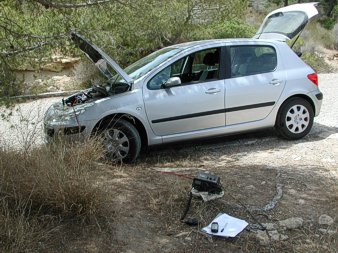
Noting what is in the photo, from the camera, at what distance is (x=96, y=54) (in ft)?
20.6

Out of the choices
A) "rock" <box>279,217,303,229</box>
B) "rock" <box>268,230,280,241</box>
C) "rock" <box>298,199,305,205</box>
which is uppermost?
"rock" <box>298,199,305,205</box>

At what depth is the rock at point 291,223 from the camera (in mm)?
4230

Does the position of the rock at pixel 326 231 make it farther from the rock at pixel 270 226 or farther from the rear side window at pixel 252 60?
the rear side window at pixel 252 60

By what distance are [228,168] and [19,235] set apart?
10.3 feet

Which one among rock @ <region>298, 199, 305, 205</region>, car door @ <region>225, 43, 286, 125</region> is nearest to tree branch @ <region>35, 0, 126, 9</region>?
car door @ <region>225, 43, 286, 125</region>

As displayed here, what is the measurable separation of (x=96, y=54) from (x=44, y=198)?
2.74 m

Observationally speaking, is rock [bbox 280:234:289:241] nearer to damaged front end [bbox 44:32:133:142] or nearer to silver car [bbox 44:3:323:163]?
silver car [bbox 44:3:323:163]

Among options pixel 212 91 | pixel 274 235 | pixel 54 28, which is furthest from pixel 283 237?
pixel 54 28

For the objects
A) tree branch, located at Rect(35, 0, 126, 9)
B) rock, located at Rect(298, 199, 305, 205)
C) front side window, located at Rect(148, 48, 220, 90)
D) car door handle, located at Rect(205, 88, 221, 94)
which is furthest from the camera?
front side window, located at Rect(148, 48, 220, 90)

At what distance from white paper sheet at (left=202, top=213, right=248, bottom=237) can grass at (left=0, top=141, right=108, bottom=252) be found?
1.05 meters

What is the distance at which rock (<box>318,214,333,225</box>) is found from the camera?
14.1ft

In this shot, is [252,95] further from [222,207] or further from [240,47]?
[222,207]

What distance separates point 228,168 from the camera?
6.00m

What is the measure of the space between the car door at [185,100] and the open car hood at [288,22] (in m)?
2.01
